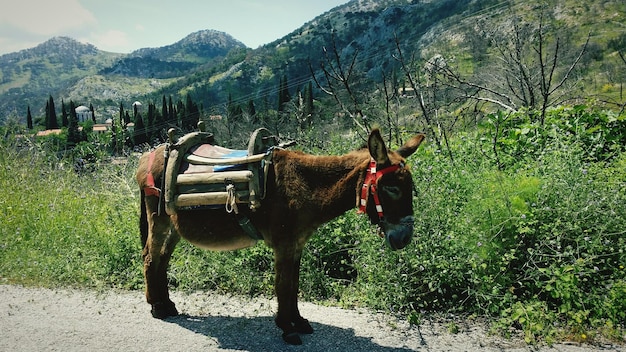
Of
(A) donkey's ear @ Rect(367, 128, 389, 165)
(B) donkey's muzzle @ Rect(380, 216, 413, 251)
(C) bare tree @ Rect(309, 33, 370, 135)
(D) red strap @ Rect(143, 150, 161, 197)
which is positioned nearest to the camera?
(A) donkey's ear @ Rect(367, 128, 389, 165)

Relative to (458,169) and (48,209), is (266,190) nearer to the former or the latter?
(458,169)

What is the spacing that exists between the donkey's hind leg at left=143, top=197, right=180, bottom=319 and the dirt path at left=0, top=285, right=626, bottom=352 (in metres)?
0.17

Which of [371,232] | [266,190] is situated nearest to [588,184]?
[371,232]

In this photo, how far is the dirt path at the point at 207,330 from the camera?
4121 mm

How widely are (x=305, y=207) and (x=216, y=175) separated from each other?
97cm

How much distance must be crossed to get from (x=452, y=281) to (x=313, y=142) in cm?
376

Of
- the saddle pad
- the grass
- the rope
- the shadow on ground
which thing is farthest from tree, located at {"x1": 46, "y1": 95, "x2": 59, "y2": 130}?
the rope

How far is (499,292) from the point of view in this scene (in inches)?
182

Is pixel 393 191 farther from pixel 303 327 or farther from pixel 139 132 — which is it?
pixel 139 132

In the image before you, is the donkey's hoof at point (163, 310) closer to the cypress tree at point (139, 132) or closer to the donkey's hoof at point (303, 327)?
the donkey's hoof at point (303, 327)

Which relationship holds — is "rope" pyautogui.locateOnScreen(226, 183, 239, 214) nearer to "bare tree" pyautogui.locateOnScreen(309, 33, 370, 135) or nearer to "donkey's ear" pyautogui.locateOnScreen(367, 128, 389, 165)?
"donkey's ear" pyautogui.locateOnScreen(367, 128, 389, 165)

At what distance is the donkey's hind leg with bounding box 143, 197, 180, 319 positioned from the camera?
4.92 metres

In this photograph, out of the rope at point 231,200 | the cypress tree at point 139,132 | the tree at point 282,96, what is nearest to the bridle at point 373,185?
the rope at point 231,200

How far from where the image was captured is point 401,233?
3.66 m
